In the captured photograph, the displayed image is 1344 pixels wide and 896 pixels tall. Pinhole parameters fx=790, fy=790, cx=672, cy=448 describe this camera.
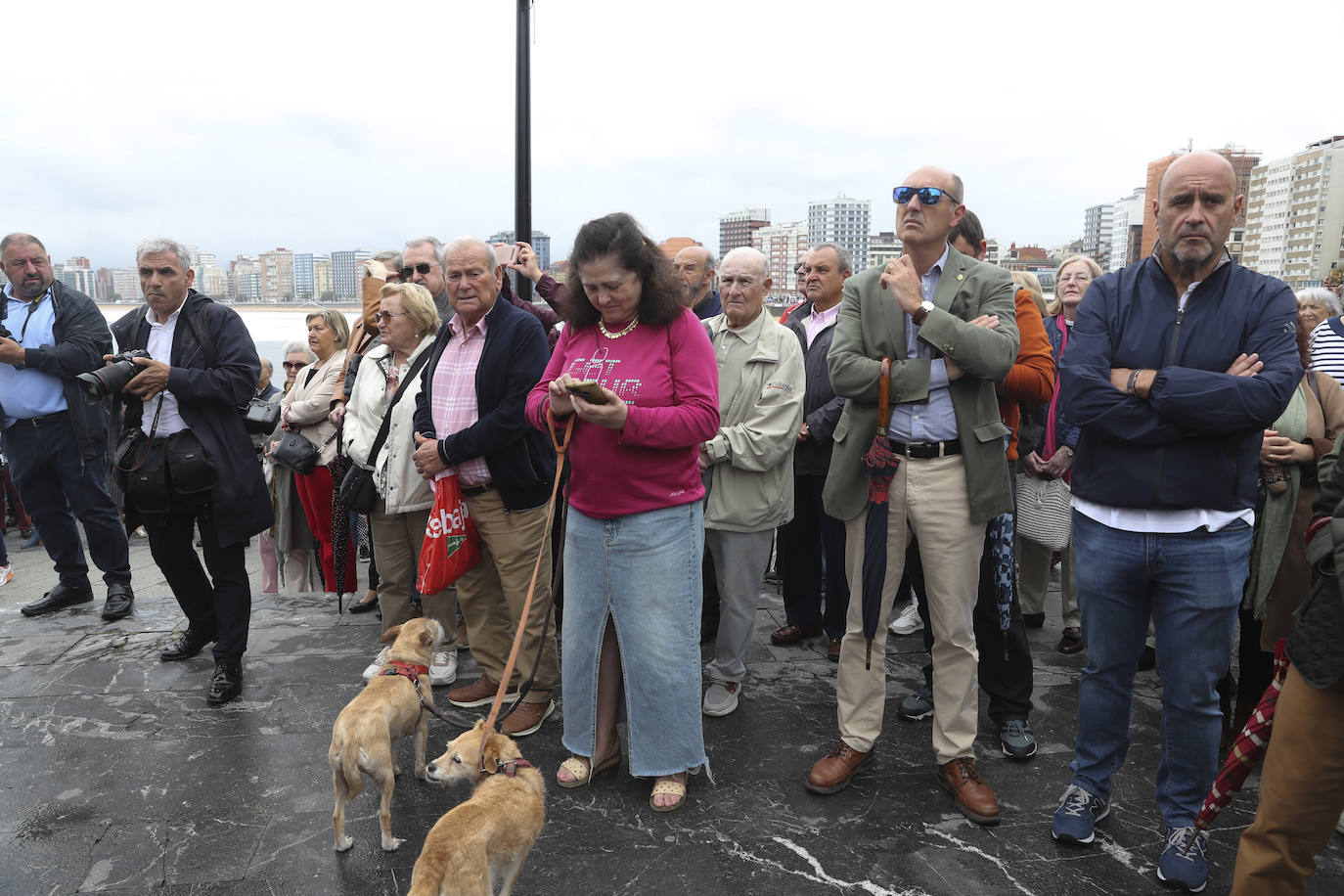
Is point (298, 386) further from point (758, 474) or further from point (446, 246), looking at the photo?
point (758, 474)

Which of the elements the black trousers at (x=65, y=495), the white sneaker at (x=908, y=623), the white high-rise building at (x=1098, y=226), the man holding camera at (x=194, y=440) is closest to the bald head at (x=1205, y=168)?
the white sneaker at (x=908, y=623)

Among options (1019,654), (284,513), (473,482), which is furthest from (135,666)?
(1019,654)

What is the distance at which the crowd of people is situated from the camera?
2613 mm

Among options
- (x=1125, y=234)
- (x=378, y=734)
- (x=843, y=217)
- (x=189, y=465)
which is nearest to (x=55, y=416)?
(x=189, y=465)

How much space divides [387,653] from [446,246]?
1.90 m

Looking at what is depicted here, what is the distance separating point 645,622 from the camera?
309cm

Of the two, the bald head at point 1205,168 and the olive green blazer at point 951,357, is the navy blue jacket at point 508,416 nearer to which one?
the olive green blazer at point 951,357

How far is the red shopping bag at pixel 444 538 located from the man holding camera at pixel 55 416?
2.95 meters

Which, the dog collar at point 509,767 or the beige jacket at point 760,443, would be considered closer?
the dog collar at point 509,767

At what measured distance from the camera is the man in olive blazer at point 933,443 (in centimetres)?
295

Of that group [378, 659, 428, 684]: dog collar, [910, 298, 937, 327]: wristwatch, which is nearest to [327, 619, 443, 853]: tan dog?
[378, 659, 428, 684]: dog collar

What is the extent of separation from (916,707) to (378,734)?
2440 mm

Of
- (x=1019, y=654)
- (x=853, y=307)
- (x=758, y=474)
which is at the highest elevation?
(x=853, y=307)

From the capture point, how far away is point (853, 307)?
325 cm
